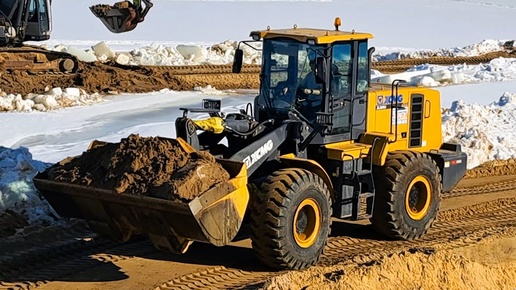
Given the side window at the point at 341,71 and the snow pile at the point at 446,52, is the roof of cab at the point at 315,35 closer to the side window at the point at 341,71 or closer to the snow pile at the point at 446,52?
the side window at the point at 341,71

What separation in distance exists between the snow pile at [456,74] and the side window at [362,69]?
1177 cm

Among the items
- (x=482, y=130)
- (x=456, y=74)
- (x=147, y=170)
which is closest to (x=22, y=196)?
(x=147, y=170)

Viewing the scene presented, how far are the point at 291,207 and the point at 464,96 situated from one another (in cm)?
1328

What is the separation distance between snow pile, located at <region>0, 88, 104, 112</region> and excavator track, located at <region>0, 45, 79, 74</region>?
1851 millimetres

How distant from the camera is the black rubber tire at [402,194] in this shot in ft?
34.3

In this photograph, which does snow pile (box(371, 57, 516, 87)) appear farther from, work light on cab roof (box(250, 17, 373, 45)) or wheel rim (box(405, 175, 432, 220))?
work light on cab roof (box(250, 17, 373, 45))

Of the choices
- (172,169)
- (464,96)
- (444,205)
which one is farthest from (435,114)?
(464,96)

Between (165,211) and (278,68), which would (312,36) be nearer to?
(278,68)

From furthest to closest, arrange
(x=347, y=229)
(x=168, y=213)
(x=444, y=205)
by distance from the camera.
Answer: (x=444, y=205)
(x=347, y=229)
(x=168, y=213)

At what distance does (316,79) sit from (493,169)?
655 cm

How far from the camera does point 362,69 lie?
34.0 feet

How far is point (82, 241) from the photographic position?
34.2 ft

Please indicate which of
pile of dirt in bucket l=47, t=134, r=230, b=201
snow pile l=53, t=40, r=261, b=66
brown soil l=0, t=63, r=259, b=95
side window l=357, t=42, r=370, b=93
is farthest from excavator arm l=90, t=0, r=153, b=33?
pile of dirt in bucket l=47, t=134, r=230, b=201

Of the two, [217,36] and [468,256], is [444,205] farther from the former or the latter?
[217,36]
